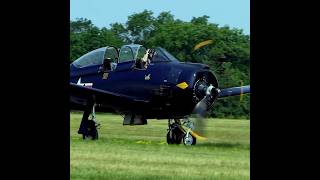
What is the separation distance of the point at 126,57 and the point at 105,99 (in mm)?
1210

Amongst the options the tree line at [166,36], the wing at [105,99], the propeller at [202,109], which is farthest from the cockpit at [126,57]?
the tree line at [166,36]

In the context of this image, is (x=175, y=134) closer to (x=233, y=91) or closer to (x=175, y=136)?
(x=175, y=136)

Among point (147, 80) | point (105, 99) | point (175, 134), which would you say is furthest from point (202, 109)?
point (105, 99)

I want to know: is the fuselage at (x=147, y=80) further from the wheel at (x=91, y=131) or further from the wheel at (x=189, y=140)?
the wheel at (x=91, y=131)

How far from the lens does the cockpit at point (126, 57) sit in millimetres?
16625

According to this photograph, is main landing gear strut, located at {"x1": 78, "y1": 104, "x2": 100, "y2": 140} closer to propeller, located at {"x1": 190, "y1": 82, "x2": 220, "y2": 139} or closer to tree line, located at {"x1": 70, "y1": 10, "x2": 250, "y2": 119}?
propeller, located at {"x1": 190, "y1": 82, "x2": 220, "y2": 139}

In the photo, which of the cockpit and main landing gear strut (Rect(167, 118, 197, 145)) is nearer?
main landing gear strut (Rect(167, 118, 197, 145))

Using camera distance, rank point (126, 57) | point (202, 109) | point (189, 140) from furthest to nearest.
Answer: point (126, 57) → point (189, 140) → point (202, 109)

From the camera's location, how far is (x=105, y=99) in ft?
56.2

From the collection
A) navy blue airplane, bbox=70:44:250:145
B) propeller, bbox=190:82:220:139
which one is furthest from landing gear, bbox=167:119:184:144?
propeller, bbox=190:82:220:139

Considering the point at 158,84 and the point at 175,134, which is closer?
the point at 158,84

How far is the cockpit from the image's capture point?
16.6 meters
